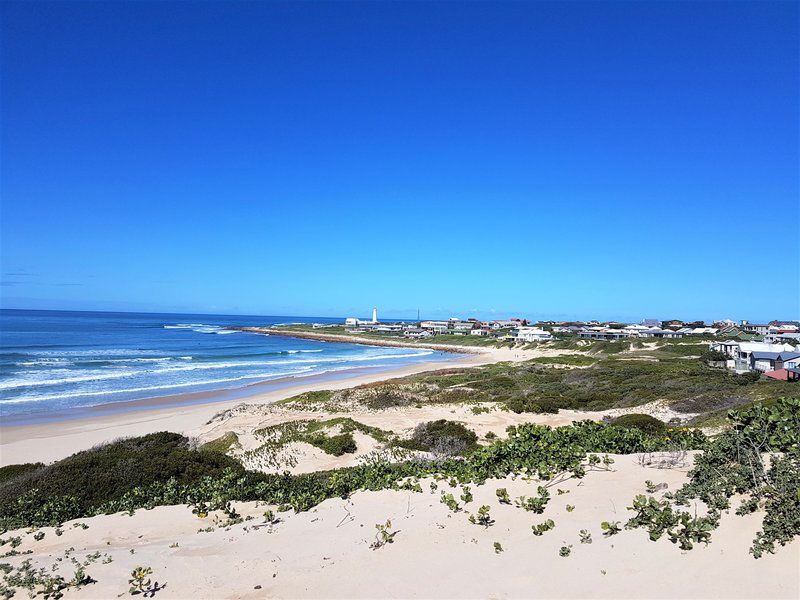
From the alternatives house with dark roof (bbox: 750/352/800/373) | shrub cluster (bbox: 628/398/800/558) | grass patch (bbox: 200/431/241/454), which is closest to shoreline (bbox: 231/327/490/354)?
house with dark roof (bbox: 750/352/800/373)

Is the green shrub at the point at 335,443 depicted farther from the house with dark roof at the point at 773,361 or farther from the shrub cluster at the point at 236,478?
the house with dark roof at the point at 773,361

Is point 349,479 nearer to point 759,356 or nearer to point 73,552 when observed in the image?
point 73,552

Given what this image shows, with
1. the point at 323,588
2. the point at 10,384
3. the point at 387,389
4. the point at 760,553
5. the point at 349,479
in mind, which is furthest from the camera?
the point at 10,384

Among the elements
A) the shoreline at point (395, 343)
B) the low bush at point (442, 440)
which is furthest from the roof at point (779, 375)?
the shoreline at point (395, 343)

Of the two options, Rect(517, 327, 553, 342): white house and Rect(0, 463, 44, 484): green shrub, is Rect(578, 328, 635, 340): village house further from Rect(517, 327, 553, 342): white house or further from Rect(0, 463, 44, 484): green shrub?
Rect(0, 463, 44, 484): green shrub

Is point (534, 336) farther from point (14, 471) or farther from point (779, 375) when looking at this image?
point (14, 471)

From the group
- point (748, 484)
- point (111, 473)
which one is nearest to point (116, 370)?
point (111, 473)

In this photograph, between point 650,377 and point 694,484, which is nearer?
point 694,484

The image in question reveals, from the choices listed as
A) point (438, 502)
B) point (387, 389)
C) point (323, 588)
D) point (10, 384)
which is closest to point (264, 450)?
point (438, 502)
